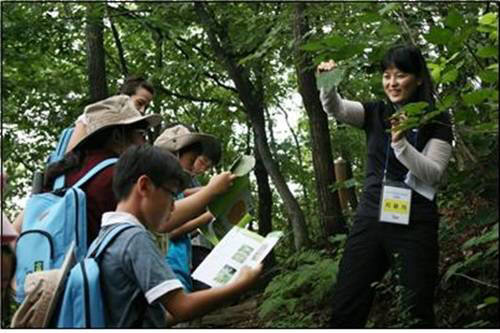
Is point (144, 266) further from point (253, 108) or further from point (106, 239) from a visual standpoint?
point (253, 108)

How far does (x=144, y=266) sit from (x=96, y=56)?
25.8 ft

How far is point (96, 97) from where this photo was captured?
9.32 m

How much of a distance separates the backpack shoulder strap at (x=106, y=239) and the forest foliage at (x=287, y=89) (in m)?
1.07

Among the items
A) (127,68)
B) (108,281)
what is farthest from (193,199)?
(127,68)

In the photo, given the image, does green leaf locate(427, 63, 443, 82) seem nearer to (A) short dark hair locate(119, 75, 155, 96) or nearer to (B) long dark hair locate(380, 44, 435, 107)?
(B) long dark hair locate(380, 44, 435, 107)

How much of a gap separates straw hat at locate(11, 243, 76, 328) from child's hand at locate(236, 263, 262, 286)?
2.00 feet

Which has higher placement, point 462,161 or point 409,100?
point 409,100

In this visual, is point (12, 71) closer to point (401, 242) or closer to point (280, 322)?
point (280, 322)

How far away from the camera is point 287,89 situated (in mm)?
13523

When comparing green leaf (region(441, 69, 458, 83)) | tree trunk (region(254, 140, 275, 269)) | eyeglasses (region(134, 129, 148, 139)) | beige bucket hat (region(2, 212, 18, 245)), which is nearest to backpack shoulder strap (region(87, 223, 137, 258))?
beige bucket hat (region(2, 212, 18, 245))

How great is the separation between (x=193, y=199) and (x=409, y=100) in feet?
3.91

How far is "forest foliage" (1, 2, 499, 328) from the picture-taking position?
3232mm

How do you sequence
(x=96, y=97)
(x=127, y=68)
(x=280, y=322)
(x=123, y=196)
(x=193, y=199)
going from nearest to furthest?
(x=123, y=196), (x=193, y=199), (x=280, y=322), (x=96, y=97), (x=127, y=68)

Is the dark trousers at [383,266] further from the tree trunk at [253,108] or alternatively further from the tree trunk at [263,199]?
the tree trunk at [263,199]
